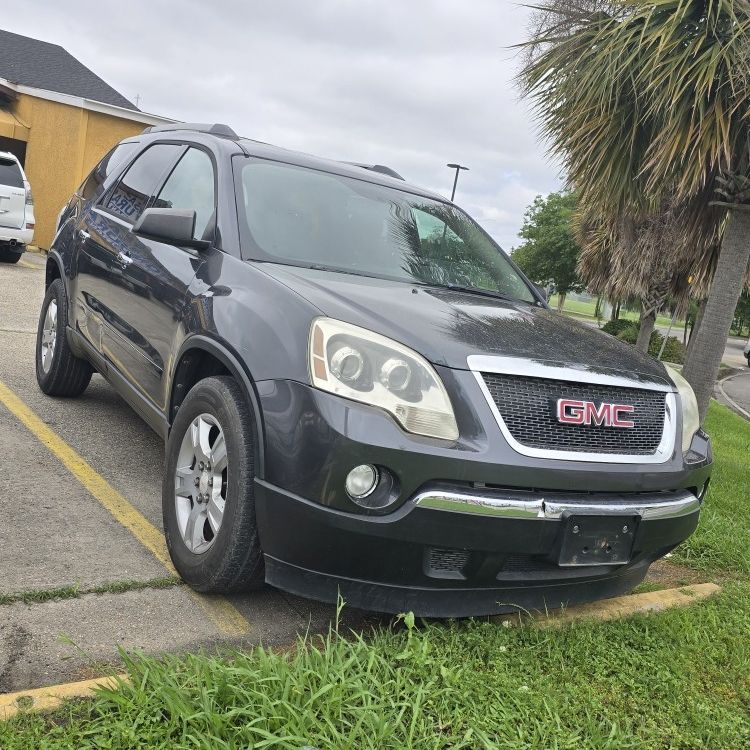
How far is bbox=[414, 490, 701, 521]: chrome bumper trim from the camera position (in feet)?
7.95

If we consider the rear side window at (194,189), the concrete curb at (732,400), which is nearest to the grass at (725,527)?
the rear side window at (194,189)

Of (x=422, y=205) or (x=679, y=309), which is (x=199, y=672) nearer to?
(x=422, y=205)

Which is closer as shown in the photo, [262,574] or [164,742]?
[164,742]

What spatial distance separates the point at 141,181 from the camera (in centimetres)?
448

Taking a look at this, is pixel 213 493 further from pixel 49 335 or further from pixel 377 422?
pixel 49 335

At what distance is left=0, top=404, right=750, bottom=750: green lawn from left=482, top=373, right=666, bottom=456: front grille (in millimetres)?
748

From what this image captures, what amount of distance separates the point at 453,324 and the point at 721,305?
13.6ft

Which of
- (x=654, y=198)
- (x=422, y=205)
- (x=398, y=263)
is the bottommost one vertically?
(x=398, y=263)

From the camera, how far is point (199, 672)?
7.49 ft

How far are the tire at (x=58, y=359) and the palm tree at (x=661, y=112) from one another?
13.4 ft

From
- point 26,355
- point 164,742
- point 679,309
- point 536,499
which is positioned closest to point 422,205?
point 536,499

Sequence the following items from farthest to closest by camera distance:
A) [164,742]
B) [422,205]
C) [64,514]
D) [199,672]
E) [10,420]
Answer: [10,420] < [422,205] < [64,514] < [199,672] < [164,742]

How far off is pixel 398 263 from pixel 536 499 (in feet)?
4.89

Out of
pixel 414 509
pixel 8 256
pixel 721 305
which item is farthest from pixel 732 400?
pixel 414 509
